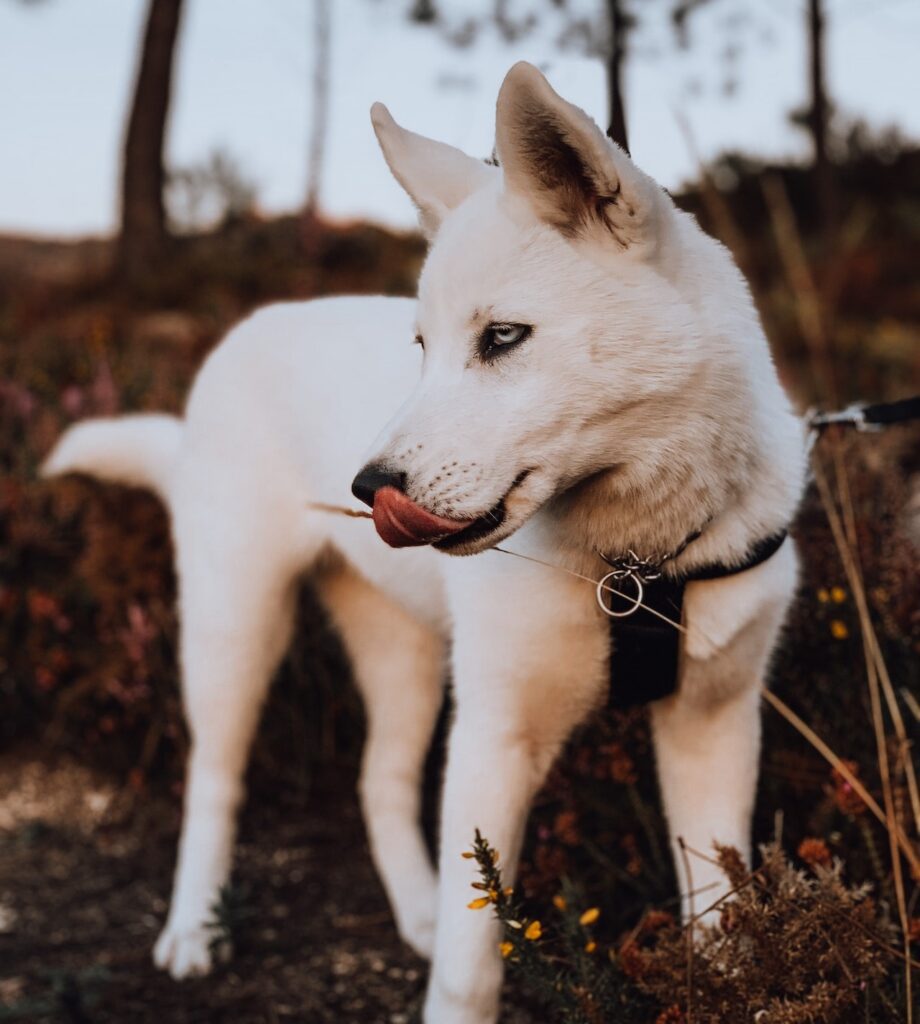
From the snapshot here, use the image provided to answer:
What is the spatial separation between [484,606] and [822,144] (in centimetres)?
922

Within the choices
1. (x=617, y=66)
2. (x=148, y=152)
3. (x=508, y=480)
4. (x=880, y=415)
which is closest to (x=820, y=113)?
(x=148, y=152)

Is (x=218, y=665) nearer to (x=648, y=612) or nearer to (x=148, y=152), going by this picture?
(x=648, y=612)

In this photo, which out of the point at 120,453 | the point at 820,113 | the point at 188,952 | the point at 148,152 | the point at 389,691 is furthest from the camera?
the point at 148,152

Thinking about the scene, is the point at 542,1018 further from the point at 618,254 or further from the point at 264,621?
the point at 618,254

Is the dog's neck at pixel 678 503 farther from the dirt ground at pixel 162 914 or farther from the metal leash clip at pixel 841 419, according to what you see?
the dirt ground at pixel 162 914

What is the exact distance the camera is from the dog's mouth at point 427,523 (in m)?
1.44

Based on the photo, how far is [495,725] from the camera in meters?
1.86

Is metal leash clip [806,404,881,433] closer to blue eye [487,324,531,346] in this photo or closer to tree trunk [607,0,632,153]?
tree trunk [607,0,632,153]

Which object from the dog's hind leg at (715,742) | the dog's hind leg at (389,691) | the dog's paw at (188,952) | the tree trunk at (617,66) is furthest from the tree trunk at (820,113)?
the dog's paw at (188,952)

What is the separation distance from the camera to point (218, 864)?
106 inches

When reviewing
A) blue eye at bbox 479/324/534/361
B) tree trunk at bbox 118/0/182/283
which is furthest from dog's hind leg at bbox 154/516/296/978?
tree trunk at bbox 118/0/182/283

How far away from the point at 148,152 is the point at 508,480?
8937mm

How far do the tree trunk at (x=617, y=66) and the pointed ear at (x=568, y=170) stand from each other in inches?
6.4

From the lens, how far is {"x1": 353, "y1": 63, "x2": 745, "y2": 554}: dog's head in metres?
1.45
